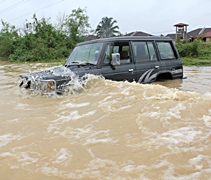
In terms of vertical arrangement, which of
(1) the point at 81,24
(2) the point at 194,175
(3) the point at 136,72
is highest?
(1) the point at 81,24

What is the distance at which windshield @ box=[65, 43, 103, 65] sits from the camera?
5371 millimetres

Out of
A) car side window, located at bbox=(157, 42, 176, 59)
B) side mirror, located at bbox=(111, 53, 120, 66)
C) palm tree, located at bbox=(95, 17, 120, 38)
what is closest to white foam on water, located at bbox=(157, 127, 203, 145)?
side mirror, located at bbox=(111, 53, 120, 66)

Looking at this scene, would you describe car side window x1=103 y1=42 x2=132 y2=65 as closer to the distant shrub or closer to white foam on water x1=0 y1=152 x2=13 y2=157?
white foam on water x1=0 y1=152 x2=13 y2=157

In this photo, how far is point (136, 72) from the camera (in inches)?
219

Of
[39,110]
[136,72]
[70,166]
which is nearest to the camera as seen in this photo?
[70,166]

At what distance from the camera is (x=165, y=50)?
6273 millimetres

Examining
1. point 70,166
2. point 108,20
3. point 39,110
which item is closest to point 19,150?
point 70,166

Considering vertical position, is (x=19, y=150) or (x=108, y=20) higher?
(x=108, y=20)

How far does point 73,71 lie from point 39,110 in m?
1.07

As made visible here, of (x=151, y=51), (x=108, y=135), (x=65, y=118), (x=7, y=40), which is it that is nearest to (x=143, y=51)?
(x=151, y=51)

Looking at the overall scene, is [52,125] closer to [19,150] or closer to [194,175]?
[19,150]

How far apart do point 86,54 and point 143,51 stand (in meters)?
1.36

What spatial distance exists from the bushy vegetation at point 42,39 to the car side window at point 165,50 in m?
21.7

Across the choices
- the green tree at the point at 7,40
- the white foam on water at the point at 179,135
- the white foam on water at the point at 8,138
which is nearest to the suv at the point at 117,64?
the white foam on water at the point at 8,138
